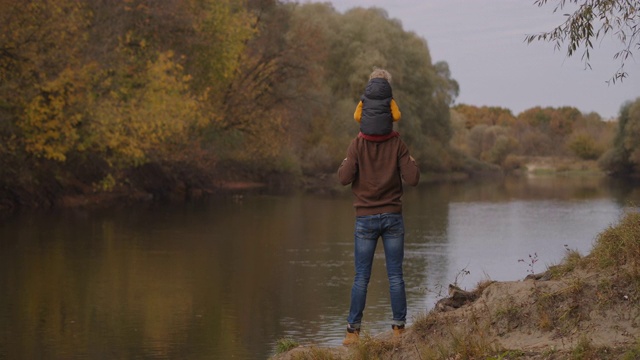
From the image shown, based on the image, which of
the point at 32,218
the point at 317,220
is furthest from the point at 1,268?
the point at 317,220

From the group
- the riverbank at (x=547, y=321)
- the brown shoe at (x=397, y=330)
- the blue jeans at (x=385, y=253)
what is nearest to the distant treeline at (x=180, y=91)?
the blue jeans at (x=385, y=253)

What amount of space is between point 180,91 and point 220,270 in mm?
23030

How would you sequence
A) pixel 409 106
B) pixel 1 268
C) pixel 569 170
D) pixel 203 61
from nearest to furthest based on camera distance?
pixel 1 268, pixel 203 61, pixel 409 106, pixel 569 170

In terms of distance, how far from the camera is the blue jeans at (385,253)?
9438mm

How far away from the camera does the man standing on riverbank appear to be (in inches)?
371

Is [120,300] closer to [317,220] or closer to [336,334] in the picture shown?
[336,334]

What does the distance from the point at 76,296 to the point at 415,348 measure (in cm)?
909

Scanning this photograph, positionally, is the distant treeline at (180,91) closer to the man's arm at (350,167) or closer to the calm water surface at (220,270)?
the calm water surface at (220,270)

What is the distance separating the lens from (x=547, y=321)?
8.55 m

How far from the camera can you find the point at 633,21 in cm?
1126

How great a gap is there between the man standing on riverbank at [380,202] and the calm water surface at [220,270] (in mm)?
461

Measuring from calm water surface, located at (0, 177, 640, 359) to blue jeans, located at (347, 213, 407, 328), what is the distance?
20cm

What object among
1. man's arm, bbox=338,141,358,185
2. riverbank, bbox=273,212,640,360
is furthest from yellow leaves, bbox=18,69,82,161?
riverbank, bbox=273,212,640,360

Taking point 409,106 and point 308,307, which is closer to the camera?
point 308,307
